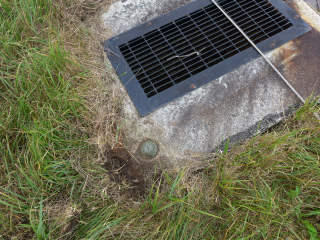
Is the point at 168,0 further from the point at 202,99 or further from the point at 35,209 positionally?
the point at 35,209

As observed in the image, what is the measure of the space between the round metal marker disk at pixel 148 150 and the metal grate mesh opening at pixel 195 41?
438mm

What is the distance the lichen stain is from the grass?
10.7 inches

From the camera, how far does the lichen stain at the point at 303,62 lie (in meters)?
1.99

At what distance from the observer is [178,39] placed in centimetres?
218

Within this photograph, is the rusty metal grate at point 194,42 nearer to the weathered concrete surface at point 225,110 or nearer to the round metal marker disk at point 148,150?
the weathered concrete surface at point 225,110

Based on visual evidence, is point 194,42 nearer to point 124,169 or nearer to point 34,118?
point 124,169

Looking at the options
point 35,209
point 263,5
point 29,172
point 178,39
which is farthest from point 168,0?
point 35,209

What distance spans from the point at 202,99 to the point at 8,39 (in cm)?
161

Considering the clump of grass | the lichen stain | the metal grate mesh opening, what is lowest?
the clump of grass

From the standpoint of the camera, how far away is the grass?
1480 millimetres

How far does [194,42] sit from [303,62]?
916 millimetres

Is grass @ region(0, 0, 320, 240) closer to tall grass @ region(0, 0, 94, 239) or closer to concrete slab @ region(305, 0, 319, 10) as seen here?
tall grass @ region(0, 0, 94, 239)

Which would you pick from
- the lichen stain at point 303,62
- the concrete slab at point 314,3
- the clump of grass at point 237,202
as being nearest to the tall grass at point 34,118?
the clump of grass at point 237,202

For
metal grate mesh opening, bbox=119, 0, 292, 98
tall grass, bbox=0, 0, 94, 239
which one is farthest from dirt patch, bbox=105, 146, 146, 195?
metal grate mesh opening, bbox=119, 0, 292, 98
